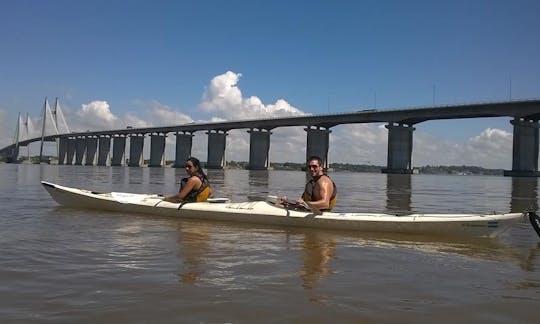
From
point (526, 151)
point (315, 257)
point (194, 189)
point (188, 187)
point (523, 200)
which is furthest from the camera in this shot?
point (526, 151)

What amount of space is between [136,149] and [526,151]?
90330 mm

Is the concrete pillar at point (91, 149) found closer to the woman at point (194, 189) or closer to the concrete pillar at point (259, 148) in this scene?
the concrete pillar at point (259, 148)

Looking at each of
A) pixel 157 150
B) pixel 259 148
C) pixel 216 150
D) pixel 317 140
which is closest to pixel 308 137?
pixel 317 140

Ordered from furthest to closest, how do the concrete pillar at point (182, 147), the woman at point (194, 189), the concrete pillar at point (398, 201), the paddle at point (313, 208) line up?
1. the concrete pillar at point (182, 147)
2. the concrete pillar at point (398, 201)
3. the woman at point (194, 189)
4. the paddle at point (313, 208)

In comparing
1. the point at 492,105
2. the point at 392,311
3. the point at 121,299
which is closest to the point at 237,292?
the point at 121,299

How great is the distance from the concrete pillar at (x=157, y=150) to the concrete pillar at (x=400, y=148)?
58567mm

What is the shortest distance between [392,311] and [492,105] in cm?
7243

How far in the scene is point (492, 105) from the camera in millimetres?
69312

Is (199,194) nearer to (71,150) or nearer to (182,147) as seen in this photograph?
(182,147)

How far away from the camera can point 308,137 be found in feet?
311

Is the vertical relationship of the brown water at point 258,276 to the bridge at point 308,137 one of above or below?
below

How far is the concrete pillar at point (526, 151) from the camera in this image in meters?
71.3

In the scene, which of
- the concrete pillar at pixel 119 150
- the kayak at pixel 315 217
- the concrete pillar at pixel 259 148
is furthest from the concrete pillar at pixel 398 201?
the concrete pillar at pixel 119 150

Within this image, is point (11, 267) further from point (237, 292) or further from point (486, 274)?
point (486, 274)
